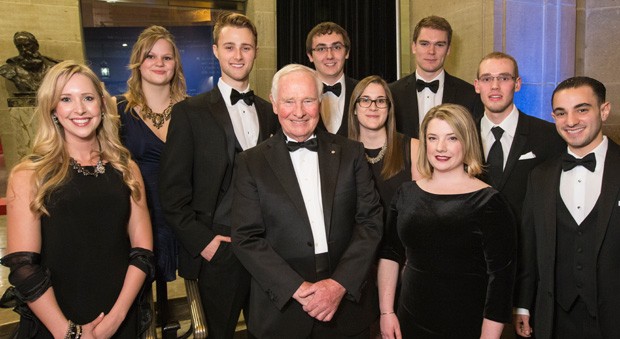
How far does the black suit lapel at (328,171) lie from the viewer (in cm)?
205

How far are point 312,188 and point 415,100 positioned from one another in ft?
5.09

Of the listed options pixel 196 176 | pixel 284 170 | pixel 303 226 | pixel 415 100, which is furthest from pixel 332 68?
pixel 303 226

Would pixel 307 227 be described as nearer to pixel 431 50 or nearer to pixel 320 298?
pixel 320 298

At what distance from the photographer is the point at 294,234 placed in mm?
2027

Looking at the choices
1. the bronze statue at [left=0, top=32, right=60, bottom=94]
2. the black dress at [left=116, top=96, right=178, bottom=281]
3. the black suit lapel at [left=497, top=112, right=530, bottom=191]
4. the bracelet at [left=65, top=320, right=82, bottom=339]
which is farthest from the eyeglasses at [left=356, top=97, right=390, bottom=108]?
the bronze statue at [left=0, top=32, right=60, bottom=94]

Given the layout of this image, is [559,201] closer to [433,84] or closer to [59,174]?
[433,84]

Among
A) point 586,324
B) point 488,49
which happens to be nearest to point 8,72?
point 488,49

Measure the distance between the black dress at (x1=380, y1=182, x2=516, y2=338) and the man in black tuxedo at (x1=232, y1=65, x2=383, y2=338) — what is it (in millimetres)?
167

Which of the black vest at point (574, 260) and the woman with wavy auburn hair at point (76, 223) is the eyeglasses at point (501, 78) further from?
the woman with wavy auburn hair at point (76, 223)

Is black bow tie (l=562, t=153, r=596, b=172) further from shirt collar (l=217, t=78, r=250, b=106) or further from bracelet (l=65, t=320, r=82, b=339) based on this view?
bracelet (l=65, t=320, r=82, b=339)

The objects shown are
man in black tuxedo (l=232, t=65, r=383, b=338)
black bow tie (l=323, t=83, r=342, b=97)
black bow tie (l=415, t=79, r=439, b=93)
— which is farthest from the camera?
black bow tie (l=415, t=79, r=439, b=93)

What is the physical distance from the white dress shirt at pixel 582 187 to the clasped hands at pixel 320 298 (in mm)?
1081

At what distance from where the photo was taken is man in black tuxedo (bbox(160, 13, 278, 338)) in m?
2.36

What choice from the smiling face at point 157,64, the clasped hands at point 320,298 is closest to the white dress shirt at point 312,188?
the clasped hands at point 320,298
